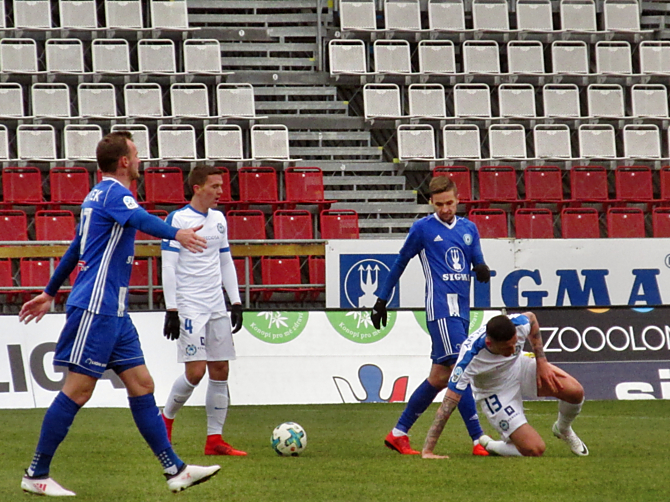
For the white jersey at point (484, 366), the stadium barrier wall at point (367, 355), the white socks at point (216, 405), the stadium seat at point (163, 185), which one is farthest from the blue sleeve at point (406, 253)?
the stadium seat at point (163, 185)

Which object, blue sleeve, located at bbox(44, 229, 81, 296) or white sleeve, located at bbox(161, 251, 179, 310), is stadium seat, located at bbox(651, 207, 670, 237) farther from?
blue sleeve, located at bbox(44, 229, 81, 296)

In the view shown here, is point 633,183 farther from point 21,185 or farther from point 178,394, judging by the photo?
point 178,394

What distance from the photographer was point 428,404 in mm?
7262

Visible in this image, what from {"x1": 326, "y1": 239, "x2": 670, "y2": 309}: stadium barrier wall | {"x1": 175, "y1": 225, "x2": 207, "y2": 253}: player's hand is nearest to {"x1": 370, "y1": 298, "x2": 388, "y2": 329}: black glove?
{"x1": 175, "y1": 225, "x2": 207, "y2": 253}: player's hand

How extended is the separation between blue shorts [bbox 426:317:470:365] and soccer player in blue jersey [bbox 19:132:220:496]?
2657 millimetres

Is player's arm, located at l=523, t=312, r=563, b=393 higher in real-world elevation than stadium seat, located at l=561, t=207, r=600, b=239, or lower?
lower

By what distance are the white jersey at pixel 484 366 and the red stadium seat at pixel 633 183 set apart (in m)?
12.2

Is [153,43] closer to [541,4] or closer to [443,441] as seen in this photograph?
[541,4]

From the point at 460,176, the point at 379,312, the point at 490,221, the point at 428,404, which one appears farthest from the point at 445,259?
the point at 460,176

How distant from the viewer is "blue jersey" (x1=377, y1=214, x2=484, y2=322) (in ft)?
24.0

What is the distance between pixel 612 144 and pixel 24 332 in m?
12.1

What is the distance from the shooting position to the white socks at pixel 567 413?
6797 millimetres

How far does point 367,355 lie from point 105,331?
24.8 feet

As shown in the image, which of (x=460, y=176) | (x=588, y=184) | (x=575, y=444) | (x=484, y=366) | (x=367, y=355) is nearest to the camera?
(x=484, y=366)
